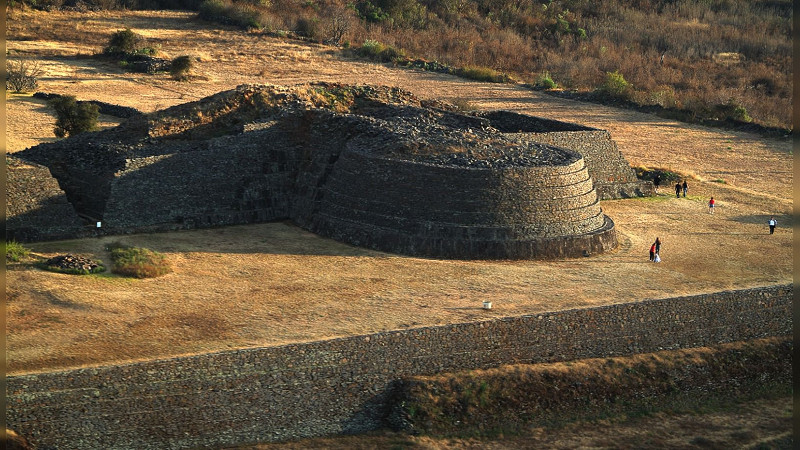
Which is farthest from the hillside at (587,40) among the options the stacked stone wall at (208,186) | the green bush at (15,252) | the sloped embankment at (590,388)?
the green bush at (15,252)

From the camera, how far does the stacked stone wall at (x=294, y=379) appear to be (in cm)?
2236

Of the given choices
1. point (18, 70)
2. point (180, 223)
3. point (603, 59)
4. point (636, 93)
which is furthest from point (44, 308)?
point (603, 59)

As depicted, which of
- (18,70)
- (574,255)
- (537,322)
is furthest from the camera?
(18,70)

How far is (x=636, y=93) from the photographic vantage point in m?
64.2

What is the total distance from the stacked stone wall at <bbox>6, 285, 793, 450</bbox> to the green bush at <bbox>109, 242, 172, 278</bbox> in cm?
630

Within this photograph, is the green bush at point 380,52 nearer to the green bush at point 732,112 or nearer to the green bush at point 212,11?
the green bush at point 212,11

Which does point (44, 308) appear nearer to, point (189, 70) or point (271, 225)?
point (271, 225)

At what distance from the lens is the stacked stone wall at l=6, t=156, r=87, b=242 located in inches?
1241

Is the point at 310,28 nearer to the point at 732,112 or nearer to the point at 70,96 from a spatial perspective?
the point at 732,112

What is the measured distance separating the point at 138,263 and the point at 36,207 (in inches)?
186

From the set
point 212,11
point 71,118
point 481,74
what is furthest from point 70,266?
point 212,11

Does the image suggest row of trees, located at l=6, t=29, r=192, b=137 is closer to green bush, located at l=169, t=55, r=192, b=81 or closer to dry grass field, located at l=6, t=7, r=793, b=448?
Result: green bush, located at l=169, t=55, r=192, b=81

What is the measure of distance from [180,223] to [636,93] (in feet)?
122

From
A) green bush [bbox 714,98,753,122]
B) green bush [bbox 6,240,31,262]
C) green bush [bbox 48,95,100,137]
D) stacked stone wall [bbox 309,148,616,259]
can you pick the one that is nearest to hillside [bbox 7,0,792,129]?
green bush [bbox 714,98,753,122]
